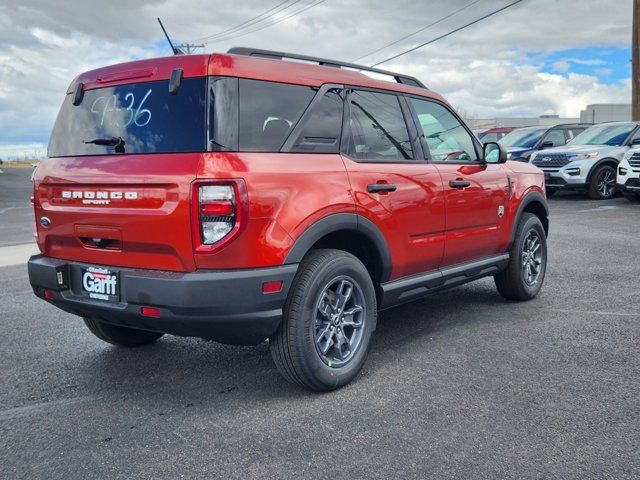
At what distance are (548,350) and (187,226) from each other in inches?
104

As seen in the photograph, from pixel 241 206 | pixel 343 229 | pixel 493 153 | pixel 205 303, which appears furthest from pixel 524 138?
pixel 205 303

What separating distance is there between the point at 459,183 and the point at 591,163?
11.5 meters

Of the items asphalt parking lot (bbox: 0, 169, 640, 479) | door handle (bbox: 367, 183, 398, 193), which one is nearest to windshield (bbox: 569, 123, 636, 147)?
asphalt parking lot (bbox: 0, 169, 640, 479)

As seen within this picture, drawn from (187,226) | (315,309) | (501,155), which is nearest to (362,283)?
(315,309)

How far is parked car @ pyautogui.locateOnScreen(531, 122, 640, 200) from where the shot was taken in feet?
48.5

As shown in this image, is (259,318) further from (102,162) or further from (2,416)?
(2,416)

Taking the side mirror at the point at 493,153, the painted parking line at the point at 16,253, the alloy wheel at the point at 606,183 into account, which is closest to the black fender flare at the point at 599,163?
the alloy wheel at the point at 606,183

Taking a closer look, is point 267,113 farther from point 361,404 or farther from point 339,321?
point 361,404

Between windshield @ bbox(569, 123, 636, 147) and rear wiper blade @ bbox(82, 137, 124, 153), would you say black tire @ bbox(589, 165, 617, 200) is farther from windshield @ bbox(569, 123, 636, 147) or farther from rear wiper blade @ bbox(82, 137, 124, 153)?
rear wiper blade @ bbox(82, 137, 124, 153)

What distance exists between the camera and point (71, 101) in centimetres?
390

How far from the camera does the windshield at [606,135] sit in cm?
1535

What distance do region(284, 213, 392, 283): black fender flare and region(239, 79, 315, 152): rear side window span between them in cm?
49

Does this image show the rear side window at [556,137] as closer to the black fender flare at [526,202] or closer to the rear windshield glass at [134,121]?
the black fender flare at [526,202]

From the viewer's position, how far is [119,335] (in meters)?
4.50
